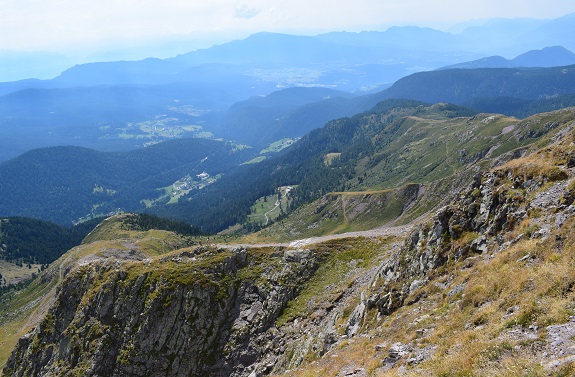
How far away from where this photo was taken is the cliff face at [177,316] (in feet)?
196

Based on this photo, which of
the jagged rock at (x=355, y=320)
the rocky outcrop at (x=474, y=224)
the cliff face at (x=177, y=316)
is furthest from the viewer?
the cliff face at (x=177, y=316)

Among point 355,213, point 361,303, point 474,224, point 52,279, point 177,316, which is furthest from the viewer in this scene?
point 355,213

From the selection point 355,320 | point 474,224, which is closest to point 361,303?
point 355,320

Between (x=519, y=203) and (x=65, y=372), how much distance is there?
76.5 m

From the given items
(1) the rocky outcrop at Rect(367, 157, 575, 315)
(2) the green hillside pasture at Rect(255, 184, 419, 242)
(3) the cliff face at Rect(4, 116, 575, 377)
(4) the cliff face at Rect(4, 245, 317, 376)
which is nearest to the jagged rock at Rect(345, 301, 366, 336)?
(3) the cliff face at Rect(4, 116, 575, 377)

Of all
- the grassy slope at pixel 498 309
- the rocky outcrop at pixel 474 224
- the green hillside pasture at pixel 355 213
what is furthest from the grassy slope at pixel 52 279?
the grassy slope at pixel 498 309

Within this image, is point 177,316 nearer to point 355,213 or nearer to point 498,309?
point 498,309

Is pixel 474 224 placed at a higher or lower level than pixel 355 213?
higher

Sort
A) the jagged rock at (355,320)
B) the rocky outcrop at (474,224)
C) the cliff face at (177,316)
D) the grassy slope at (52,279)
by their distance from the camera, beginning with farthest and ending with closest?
the grassy slope at (52,279) < the cliff face at (177,316) < the jagged rock at (355,320) < the rocky outcrop at (474,224)

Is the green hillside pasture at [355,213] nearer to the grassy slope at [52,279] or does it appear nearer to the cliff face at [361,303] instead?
the grassy slope at [52,279]

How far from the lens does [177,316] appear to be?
63.3 m

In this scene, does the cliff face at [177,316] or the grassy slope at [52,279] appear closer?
the cliff face at [177,316]

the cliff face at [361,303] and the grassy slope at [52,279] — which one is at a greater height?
the cliff face at [361,303]

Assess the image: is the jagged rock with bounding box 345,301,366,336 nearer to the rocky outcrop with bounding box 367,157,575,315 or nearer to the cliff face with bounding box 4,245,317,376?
the rocky outcrop with bounding box 367,157,575,315
